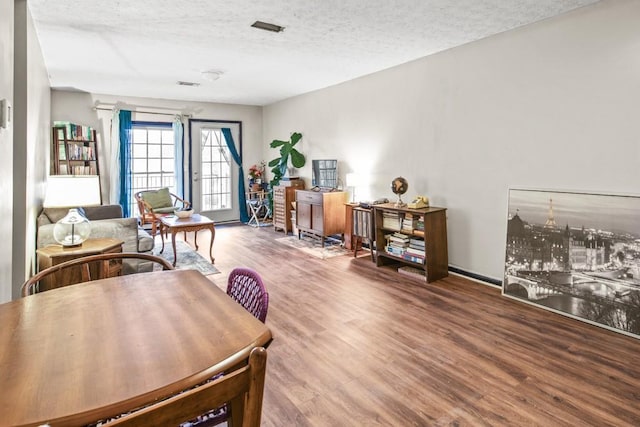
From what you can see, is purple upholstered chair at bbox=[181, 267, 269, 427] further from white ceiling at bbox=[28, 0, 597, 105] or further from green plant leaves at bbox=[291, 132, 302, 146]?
green plant leaves at bbox=[291, 132, 302, 146]

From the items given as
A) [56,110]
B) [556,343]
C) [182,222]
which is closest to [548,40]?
[556,343]

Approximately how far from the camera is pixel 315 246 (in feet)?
19.7

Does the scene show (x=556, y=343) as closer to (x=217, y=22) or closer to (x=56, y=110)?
(x=217, y=22)

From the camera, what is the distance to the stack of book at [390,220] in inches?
181

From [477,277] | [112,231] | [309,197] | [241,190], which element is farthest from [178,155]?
[477,277]

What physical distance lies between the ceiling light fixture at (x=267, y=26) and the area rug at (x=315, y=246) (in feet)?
9.58

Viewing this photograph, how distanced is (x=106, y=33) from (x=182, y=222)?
2.29m

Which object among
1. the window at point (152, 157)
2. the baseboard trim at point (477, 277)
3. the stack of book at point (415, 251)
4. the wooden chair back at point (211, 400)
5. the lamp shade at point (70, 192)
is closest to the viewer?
the wooden chair back at point (211, 400)

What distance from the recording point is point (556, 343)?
2789 mm

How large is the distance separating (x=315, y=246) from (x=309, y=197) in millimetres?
791

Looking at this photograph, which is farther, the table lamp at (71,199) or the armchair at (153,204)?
the armchair at (153,204)

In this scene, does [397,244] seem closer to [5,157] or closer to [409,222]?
[409,222]

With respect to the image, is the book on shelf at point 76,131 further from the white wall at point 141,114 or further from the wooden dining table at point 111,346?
the wooden dining table at point 111,346

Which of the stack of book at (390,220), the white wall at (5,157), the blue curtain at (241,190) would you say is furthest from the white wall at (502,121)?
the white wall at (5,157)
